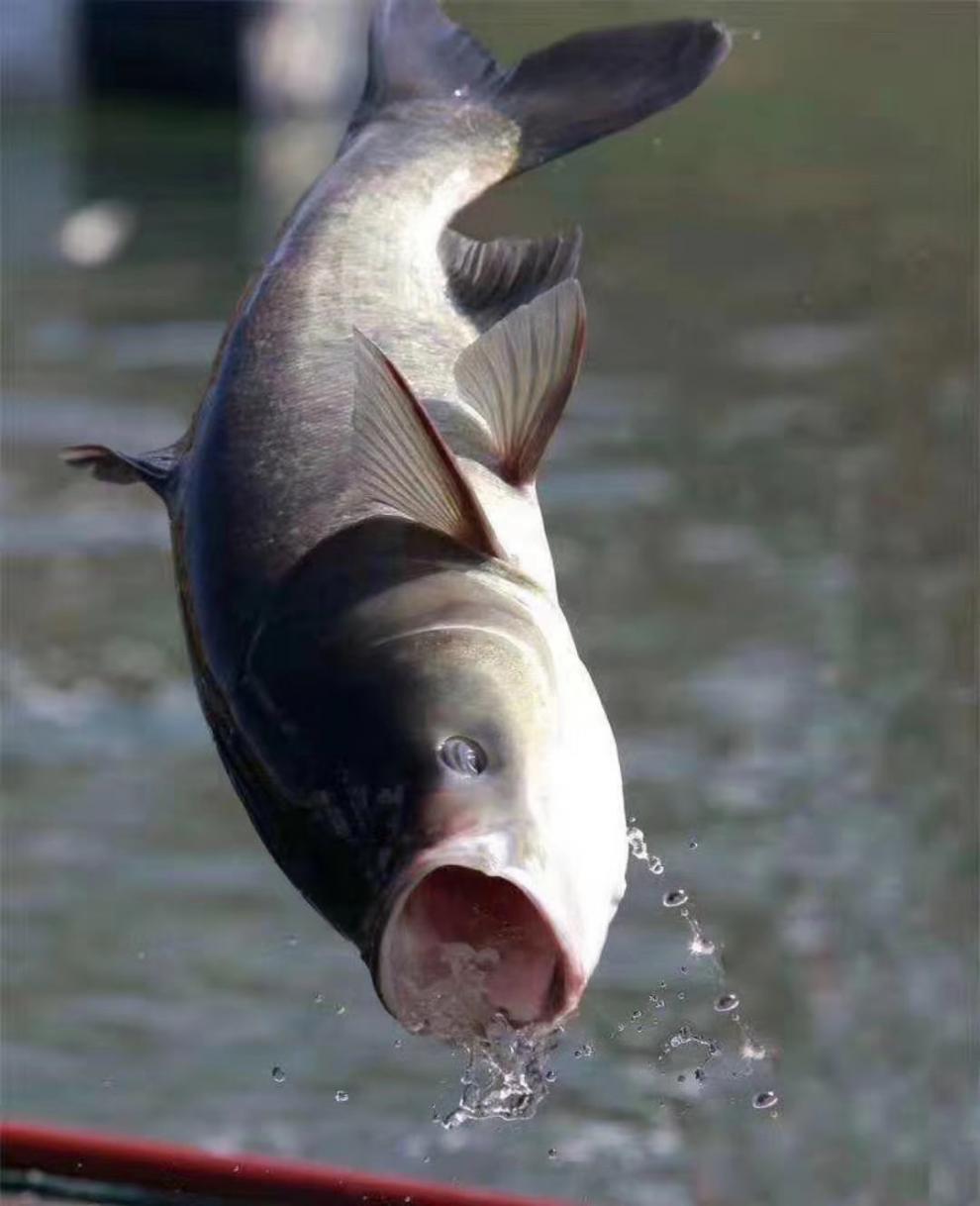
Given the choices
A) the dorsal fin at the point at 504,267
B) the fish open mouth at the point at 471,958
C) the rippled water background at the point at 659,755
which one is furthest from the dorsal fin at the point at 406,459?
the rippled water background at the point at 659,755

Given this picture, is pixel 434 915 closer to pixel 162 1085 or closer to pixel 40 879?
pixel 162 1085

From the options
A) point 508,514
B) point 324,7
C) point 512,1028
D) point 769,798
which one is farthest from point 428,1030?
point 324,7

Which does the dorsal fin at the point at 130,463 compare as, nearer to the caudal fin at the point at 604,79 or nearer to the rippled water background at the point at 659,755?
the caudal fin at the point at 604,79

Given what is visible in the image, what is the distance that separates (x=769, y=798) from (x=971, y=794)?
0.59 m

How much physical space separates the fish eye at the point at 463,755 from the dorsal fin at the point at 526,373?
1.45 feet

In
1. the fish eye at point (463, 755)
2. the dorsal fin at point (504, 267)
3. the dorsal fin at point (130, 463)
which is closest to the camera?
the fish eye at point (463, 755)

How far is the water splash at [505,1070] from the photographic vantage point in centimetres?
232

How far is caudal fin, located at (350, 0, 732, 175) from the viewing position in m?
3.46

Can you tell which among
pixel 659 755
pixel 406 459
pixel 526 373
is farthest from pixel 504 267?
pixel 659 755

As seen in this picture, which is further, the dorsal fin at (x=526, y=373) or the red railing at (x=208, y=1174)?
the red railing at (x=208, y=1174)

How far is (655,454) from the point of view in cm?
1052

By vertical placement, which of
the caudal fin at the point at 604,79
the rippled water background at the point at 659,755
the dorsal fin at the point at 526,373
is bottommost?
the rippled water background at the point at 659,755

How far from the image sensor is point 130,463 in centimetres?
286

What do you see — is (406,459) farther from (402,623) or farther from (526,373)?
(526,373)
